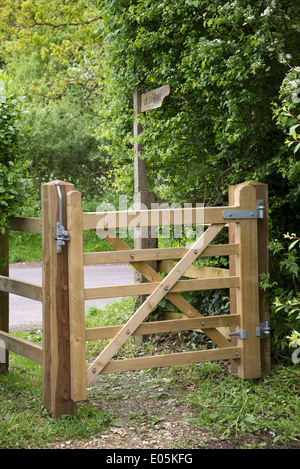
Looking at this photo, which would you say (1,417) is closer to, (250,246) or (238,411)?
(238,411)

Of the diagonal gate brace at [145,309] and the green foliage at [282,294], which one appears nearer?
the diagonal gate brace at [145,309]

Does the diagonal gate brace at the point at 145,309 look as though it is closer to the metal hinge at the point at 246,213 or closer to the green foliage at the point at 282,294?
the metal hinge at the point at 246,213

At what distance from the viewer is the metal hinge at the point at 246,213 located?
439cm

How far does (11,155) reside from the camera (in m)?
4.50

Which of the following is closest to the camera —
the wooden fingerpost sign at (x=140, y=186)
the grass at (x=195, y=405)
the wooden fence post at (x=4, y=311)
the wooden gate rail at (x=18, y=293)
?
the grass at (x=195, y=405)

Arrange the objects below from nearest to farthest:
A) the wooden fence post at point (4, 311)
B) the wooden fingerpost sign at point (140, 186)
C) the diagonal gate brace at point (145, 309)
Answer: the diagonal gate brace at point (145, 309) → the wooden fence post at point (4, 311) → the wooden fingerpost sign at point (140, 186)

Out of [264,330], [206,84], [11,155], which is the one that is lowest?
[264,330]

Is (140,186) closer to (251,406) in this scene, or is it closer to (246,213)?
(246,213)

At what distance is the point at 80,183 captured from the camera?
16.5m

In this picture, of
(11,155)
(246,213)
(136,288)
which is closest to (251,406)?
(136,288)

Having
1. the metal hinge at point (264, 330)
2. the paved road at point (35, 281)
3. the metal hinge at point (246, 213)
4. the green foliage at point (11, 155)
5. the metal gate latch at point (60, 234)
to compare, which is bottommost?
the paved road at point (35, 281)

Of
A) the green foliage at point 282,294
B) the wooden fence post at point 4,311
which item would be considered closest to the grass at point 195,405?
the wooden fence post at point 4,311

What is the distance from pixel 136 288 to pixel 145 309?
17 cm

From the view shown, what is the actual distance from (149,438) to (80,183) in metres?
13.3
